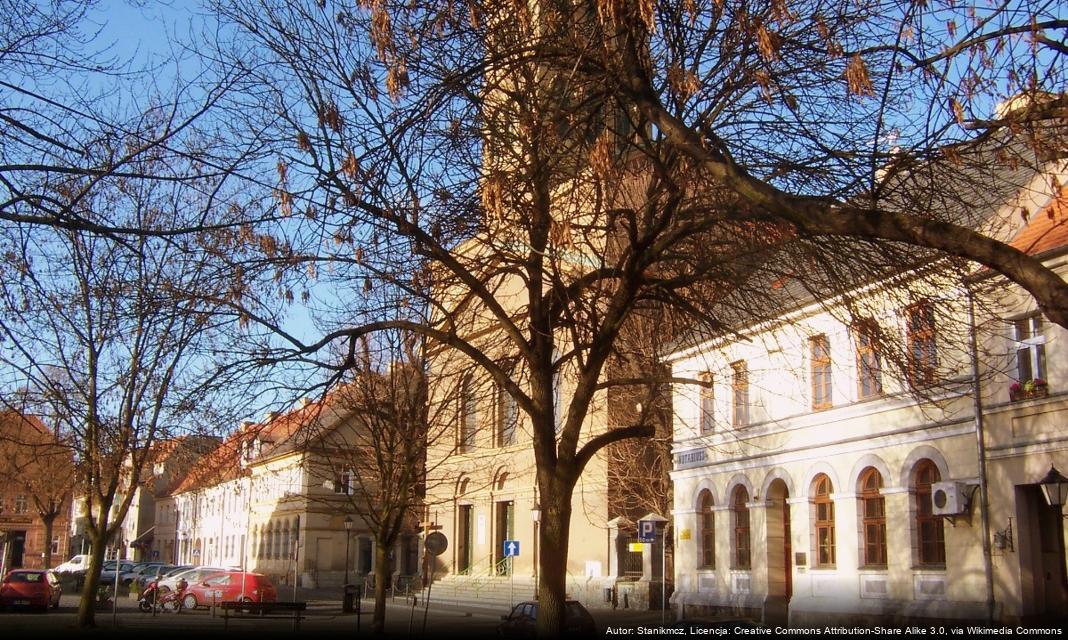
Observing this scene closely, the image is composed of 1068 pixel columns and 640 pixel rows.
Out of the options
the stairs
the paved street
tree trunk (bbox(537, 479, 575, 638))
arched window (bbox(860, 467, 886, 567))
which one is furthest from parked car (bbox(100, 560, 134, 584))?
tree trunk (bbox(537, 479, 575, 638))

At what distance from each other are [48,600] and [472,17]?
34191mm

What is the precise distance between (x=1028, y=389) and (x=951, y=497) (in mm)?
2796

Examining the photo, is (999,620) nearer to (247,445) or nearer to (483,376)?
(483,376)

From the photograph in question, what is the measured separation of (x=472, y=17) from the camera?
938 cm

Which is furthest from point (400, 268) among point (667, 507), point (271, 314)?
point (667, 507)

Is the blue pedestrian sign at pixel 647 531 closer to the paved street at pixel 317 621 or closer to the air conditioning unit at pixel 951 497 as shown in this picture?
the paved street at pixel 317 621

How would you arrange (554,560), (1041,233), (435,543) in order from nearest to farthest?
(554,560) < (1041,233) < (435,543)

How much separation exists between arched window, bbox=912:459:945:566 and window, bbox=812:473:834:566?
10.1 ft

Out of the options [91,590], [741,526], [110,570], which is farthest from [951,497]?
[110,570]

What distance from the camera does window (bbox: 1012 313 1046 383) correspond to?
2081 cm

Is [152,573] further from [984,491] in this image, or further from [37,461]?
[984,491]

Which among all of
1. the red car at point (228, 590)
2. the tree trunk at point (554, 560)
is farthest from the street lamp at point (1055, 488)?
the red car at point (228, 590)

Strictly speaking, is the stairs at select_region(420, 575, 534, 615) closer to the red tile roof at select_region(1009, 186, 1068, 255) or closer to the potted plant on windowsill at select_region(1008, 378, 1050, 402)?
the potted plant on windowsill at select_region(1008, 378, 1050, 402)

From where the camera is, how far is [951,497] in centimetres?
2183
